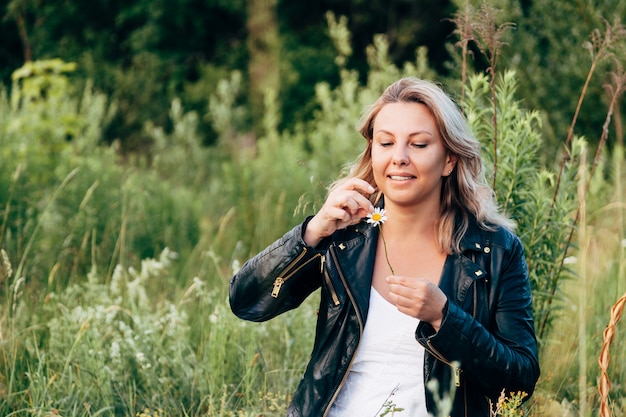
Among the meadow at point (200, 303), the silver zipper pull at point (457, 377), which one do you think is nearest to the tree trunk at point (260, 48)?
the meadow at point (200, 303)

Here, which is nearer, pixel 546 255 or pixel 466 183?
pixel 466 183

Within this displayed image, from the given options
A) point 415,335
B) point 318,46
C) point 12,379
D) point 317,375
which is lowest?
point 12,379

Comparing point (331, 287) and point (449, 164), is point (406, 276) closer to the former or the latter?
point (331, 287)

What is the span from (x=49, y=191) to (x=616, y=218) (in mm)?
4264

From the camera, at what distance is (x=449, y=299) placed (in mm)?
2549

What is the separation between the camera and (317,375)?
2.75 m

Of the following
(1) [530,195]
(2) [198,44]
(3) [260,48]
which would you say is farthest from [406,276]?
(2) [198,44]

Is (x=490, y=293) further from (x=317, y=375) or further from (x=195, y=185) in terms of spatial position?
(x=195, y=185)

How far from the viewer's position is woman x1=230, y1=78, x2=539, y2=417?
2631 millimetres

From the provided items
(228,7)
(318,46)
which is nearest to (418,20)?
(318,46)

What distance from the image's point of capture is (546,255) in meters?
3.62

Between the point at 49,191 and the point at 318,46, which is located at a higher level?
the point at 318,46

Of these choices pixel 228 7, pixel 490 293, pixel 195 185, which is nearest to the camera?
pixel 490 293

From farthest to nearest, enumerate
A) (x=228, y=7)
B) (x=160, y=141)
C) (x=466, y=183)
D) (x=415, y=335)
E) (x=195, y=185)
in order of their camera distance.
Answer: (x=228, y=7) → (x=195, y=185) → (x=160, y=141) → (x=466, y=183) → (x=415, y=335)
